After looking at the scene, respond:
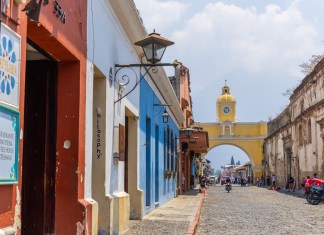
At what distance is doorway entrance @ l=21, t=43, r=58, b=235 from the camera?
6.18m

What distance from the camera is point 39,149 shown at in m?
6.21

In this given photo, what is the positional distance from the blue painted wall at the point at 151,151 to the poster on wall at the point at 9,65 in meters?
7.78

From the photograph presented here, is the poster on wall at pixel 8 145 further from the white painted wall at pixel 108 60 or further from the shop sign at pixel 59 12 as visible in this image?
the white painted wall at pixel 108 60

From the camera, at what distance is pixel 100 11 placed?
7.64 metres

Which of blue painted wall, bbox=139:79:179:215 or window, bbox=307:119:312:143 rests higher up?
window, bbox=307:119:312:143

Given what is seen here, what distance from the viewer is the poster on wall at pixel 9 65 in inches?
153

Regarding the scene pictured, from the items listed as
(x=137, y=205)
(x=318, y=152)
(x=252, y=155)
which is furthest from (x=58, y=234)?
(x=252, y=155)

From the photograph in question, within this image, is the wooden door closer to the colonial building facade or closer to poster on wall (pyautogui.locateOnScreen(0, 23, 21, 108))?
poster on wall (pyautogui.locateOnScreen(0, 23, 21, 108))

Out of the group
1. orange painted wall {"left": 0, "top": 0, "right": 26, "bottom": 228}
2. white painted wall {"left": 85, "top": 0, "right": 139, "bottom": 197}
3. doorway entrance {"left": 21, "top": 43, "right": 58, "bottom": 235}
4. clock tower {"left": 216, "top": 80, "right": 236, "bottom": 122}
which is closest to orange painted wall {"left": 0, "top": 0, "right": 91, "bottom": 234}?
doorway entrance {"left": 21, "top": 43, "right": 58, "bottom": 235}

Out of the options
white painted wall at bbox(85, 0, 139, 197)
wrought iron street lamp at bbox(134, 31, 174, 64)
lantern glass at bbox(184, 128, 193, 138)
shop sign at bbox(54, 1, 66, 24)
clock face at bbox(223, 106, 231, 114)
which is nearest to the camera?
shop sign at bbox(54, 1, 66, 24)

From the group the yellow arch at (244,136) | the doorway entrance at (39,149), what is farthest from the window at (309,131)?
the yellow arch at (244,136)

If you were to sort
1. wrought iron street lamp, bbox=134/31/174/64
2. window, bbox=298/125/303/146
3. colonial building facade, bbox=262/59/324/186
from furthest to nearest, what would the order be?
window, bbox=298/125/303/146 → colonial building facade, bbox=262/59/324/186 → wrought iron street lamp, bbox=134/31/174/64

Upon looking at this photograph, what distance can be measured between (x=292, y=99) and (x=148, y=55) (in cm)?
3117

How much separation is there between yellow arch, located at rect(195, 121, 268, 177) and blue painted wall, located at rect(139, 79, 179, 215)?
43.0 meters
